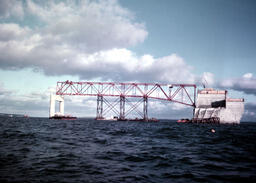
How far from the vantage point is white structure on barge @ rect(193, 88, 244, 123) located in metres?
69.1

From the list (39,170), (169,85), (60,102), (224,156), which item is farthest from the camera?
(60,102)

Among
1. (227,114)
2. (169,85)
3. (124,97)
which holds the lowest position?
(227,114)

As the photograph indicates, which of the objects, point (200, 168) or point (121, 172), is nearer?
point (121, 172)

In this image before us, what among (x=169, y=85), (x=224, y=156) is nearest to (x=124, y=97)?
(x=169, y=85)

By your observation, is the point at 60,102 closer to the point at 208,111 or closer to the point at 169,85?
the point at 169,85

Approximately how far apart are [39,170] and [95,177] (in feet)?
8.73

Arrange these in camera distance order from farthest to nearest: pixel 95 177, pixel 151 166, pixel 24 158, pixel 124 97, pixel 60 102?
1. pixel 60 102
2. pixel 124 97
3. pixel 24 158
4. pixel 151 166
5. pixel 95 177

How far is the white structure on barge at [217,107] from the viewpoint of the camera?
69.1m

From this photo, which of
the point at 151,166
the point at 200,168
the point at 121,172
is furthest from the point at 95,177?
the point at 200,168

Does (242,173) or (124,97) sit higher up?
(124,97)

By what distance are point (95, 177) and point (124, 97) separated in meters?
80.4

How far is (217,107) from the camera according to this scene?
74.9 m

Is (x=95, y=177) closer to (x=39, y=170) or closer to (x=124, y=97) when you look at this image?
(x=39, y=170)

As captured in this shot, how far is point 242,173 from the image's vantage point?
799 centimetres
